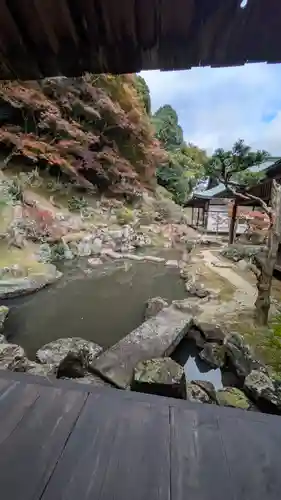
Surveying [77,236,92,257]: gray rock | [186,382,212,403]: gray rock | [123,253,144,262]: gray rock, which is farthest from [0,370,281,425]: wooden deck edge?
[123,253,144,262]: gray rock

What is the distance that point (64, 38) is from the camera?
111cm

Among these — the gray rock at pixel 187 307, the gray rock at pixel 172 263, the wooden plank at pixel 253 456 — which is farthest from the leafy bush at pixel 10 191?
the wooden plank at pixel 253 456

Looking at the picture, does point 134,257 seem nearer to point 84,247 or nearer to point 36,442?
point 84,247

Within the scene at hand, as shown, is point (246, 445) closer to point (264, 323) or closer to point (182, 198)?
point (264, 323)

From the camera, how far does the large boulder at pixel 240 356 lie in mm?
3104

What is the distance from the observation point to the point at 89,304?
564cm

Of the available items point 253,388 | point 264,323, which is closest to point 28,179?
point 264,323

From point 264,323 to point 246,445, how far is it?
3.19m

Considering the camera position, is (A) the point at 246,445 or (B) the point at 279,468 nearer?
(B) the point at 279,468

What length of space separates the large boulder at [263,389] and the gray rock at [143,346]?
→ 1.16m

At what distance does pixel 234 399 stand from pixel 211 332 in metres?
1.41

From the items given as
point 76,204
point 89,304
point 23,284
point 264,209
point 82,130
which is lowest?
point 89,304

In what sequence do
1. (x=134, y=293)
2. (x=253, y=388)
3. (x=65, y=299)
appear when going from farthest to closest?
1. (x=134, y=293)
2. (x=65, y=299)
3. (x=253, y=388)

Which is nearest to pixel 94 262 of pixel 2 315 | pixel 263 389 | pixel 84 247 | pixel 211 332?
pixel 84 247
